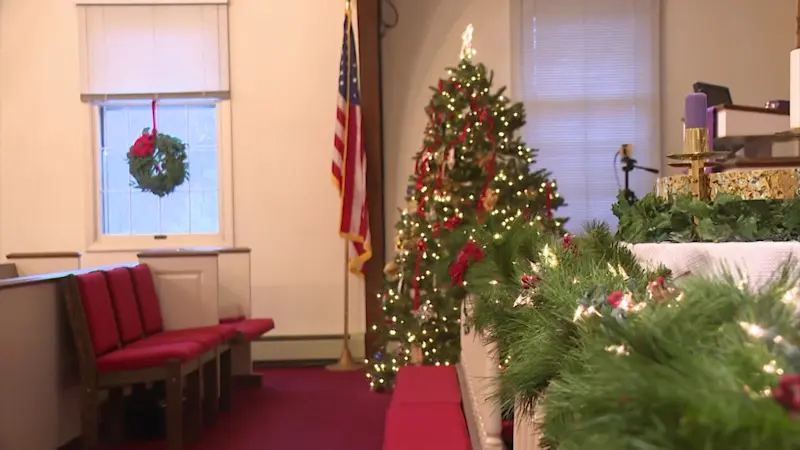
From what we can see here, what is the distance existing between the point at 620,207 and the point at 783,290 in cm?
124

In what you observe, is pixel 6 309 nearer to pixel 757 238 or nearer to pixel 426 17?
pixel 757 238

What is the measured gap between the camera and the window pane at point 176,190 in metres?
6.59

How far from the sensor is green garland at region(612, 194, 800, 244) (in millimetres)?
1490

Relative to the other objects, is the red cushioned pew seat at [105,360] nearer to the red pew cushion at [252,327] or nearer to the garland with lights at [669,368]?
the red pew cushion at [252,327]

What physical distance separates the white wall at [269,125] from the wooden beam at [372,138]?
24cm

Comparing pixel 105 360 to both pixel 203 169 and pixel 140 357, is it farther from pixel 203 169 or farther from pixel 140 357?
pixel 203 169

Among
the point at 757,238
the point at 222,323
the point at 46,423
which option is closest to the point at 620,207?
the point at 757,238

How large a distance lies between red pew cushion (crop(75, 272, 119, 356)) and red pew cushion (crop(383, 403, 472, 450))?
1.69m

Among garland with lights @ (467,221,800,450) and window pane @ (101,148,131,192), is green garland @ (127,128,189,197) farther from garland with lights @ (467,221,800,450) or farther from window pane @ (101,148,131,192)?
garland with lights @ (467,221,800,450)

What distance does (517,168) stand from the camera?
4.53 meters

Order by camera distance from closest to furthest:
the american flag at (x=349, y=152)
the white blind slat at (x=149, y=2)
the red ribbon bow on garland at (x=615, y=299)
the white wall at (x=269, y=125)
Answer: the red ribbon bow on garland at (x=615, y=299)
the american flag at (x=349, y=152)
the white blind slat at (x=149, y=2)
the white wall at (x=269, y=125)

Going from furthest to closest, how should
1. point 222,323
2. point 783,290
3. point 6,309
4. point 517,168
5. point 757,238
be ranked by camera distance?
point 222,323 → point 517,168 → point 6,309 → point 757,238 → point 783,290

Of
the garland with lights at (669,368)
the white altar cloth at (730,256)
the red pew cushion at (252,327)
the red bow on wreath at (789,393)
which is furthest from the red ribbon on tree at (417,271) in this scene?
the red bow on wreath at (789,393)

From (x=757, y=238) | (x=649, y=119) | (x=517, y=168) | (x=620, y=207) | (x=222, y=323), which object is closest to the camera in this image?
(x=757, y=238)
